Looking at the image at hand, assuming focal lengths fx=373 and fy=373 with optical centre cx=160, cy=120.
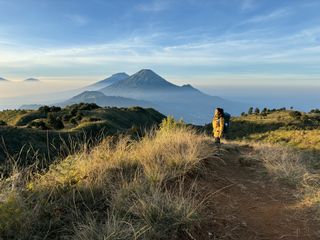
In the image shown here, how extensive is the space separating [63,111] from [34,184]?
6245 cm

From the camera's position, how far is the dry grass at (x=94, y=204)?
159 inches

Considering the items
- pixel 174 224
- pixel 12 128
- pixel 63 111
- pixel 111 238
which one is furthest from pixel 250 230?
pixel 63 111

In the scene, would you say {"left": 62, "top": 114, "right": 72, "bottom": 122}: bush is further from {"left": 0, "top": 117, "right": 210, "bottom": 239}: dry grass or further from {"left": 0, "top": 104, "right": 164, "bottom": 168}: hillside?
{"left": 0, "top": 117, "right": 210, "bottom": 239}: dry grass

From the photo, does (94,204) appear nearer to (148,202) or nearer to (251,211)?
(148,202)

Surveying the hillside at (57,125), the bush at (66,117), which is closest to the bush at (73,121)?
the hillside at (57,125)

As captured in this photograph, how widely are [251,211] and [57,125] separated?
Answer: 44.9 meters

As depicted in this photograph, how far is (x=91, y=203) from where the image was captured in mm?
4957

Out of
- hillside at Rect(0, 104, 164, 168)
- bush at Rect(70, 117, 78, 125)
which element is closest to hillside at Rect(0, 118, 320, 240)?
hillside at Rect(0, 104, 164, 168)

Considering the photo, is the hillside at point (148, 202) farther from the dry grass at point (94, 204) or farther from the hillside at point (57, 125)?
the hillside at point (57, 125)

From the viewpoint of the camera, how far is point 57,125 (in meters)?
47.9

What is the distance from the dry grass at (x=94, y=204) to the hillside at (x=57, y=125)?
1780 centimetres

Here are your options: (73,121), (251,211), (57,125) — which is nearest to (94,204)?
(251,211)

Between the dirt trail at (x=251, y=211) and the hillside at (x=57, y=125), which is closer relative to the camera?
the dirt trail at (x=251, y=211)

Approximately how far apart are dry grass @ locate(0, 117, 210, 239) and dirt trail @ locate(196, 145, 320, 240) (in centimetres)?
37
